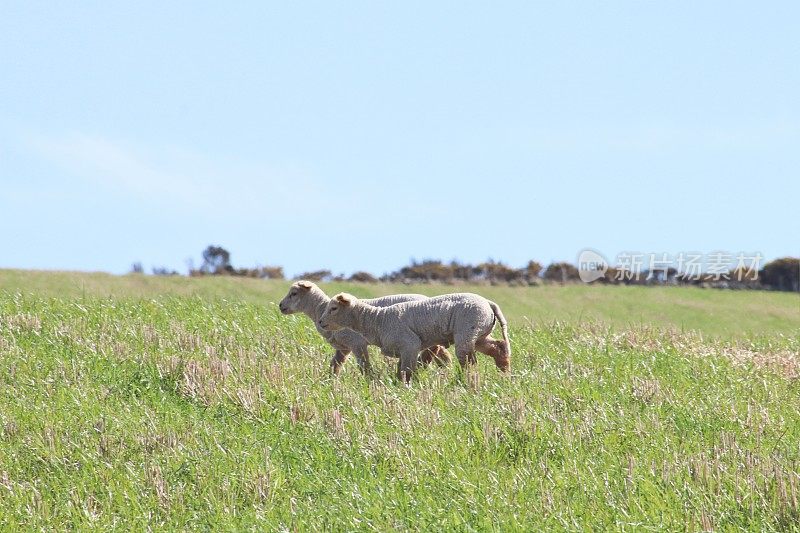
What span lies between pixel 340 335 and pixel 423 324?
4.24ft

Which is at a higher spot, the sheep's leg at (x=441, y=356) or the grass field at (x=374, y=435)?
the sheep's leg at (x=441, y=356)

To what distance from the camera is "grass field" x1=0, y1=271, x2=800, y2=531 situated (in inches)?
307

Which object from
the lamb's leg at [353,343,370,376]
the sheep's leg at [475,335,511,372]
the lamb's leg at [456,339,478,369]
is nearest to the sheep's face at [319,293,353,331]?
the lamb's leg at [353,343,370,376]

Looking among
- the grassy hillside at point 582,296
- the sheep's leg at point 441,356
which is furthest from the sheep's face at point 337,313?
the grassy hillside at point 582,296

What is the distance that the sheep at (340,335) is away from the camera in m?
13.1

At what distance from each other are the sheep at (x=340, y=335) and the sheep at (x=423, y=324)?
Answer: 0.25 metres

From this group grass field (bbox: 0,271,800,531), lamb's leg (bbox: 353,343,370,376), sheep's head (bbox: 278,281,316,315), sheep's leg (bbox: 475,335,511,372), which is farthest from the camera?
sheep's head (bbox: 278,281,316,315)

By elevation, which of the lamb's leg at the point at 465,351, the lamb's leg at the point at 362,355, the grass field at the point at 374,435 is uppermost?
the lamb's leg at the point at 465,351

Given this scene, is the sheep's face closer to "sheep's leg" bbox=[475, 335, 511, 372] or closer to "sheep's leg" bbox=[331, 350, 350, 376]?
"sheep's leg" bbox=[331, 350, 350, 376]

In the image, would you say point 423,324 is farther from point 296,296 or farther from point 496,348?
point 296,296

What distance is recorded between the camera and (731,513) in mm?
7613

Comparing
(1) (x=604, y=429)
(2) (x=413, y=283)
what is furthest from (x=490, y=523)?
(2) (x=413, y=283)

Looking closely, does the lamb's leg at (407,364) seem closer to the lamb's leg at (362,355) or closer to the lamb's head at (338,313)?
the lamb's leg at (362,355)

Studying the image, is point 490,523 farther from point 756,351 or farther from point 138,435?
point 756,351
